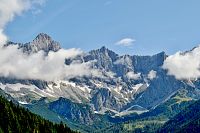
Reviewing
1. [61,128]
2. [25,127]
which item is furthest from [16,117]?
[61,128]

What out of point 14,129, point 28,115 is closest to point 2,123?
point 14,129

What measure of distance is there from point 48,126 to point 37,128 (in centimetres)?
759

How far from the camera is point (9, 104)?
18588cm

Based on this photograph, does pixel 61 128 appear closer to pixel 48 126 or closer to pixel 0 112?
pixel 48 126

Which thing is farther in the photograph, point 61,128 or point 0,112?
point 61,128

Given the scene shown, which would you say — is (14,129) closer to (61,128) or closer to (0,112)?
(0,112)

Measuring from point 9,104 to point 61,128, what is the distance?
885 inches

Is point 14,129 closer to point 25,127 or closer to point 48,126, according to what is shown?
point 25,127

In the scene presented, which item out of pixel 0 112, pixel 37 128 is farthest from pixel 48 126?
pixel 0 112

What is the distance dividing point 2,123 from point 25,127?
9.22 m

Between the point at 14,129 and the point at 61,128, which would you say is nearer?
the point at 14,129

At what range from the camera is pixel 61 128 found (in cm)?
18662

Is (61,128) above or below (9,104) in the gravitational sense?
below

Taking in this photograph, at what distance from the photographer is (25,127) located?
168m
